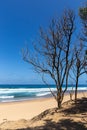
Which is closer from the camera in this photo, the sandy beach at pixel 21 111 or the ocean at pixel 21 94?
the sandy beach at pixel 21 111

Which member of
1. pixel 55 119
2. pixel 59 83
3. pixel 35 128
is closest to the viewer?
pixel 35 128

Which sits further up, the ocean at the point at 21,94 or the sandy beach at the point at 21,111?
the sandy beach at the point at 21,111

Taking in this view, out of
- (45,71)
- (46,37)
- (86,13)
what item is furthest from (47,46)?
(86,13)

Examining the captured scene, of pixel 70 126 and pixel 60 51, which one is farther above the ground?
pixel 60 51

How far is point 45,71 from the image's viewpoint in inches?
478

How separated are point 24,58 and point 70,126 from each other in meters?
5.48

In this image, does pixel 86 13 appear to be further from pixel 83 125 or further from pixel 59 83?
pixel 83 125

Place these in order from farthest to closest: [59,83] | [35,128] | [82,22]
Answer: [82,22], [59,83], [35,128]

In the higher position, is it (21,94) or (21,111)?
(21,111)

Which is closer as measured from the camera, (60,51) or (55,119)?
(55,119)

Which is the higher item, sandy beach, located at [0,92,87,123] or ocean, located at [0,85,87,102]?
sandy beach, located at [0,92,87,123]

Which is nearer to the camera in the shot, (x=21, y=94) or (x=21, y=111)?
(x=21, y=111)

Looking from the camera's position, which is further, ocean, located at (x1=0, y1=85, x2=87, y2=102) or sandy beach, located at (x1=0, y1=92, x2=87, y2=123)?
ocean, located at (x1=0, y1=85, x2=87, y2=102)

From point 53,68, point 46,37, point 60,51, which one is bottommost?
point 53,68
